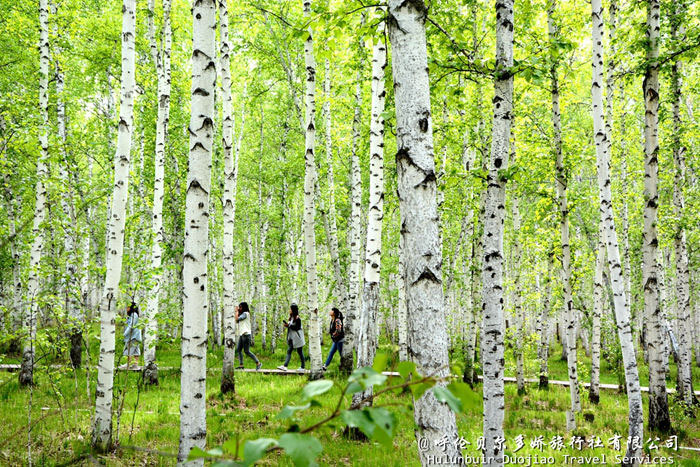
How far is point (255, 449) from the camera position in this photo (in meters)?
0.86

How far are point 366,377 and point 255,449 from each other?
31 cm

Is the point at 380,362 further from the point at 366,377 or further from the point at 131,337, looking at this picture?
Result: the point at 131,337

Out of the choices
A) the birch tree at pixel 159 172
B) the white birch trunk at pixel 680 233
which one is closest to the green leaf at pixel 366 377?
the birch tree at pixel 159 172

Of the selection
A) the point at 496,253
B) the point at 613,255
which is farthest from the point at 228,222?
the point at 613,255

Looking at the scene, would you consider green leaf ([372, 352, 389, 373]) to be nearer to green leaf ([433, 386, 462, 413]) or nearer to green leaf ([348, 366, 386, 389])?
green leaf ([348, 366, 386, 389])

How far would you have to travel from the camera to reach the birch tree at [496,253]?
3502 millimetres

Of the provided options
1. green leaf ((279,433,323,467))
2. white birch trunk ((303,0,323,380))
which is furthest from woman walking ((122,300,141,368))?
green leaf ((279,433,323,467))

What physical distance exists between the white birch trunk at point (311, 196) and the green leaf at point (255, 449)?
27.5 feet

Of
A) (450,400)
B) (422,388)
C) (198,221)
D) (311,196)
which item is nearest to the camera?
(450,400)

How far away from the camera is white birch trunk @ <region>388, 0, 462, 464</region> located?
6.42 ft

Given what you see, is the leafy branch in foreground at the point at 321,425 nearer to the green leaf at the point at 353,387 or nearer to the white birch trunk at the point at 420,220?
the green leaf at the point at 353,387

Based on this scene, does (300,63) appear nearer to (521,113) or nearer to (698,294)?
(521,113)

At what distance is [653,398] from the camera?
7.85 metres

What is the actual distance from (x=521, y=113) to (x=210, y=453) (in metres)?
10.9
